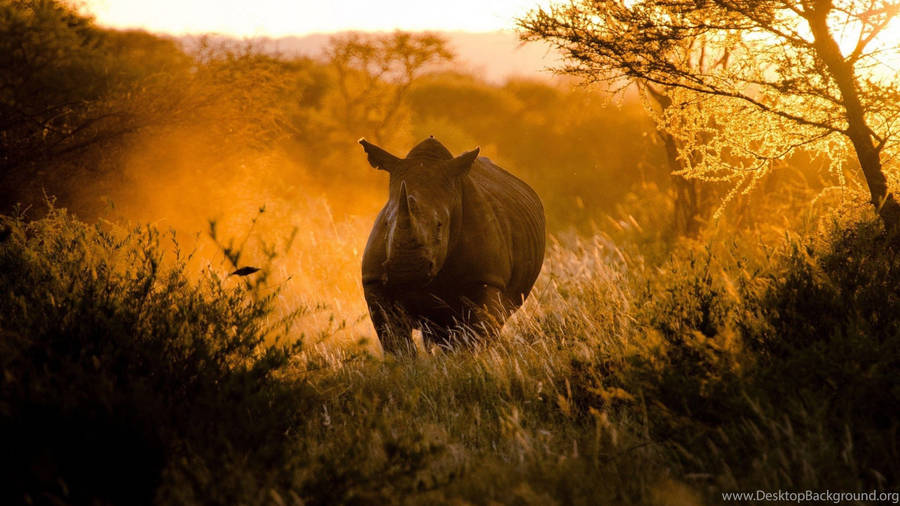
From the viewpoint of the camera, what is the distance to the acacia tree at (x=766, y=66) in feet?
19.0

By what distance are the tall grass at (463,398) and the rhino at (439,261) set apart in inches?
18.3

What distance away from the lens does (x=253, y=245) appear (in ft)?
42.0

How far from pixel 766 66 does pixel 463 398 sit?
360 centimetres

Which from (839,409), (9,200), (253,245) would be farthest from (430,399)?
(253,245)

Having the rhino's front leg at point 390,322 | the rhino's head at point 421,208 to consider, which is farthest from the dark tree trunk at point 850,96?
the rhino's front leg at point 390,322

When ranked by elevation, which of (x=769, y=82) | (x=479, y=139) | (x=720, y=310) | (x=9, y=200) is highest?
(x=479, y=139)

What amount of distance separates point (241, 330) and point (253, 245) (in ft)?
28.9

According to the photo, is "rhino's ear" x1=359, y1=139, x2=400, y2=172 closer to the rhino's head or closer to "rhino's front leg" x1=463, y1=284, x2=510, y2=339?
the rhino's head

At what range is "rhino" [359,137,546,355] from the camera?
216 inches

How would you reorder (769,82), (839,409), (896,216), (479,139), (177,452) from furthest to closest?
1. (479,139)
2. (769,82)
3. (896,216)
4. (839,409)
5. (177,452)

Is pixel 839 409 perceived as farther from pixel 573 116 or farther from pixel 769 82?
pixel 573 116

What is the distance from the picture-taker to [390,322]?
A: 5914 millimetres

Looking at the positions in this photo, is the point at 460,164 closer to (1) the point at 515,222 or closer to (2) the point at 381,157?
(2) the point at 381,157

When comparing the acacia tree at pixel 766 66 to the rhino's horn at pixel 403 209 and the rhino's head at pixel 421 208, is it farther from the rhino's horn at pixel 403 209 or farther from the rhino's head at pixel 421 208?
the rhino's horn at pixel 403 209
